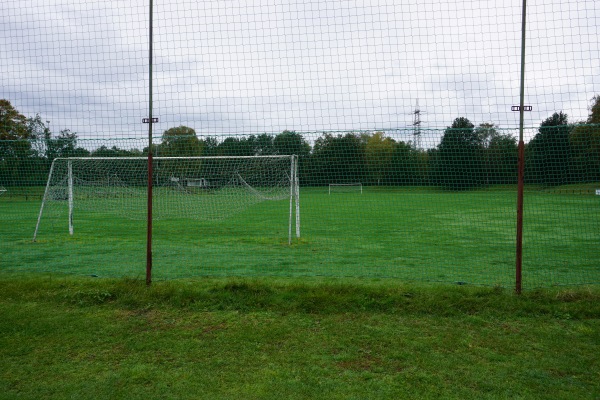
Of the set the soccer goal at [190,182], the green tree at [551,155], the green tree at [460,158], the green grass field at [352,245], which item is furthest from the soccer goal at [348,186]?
the green tree at [551,155]

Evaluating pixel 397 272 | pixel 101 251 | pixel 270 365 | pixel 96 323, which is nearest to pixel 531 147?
pixel 397 272

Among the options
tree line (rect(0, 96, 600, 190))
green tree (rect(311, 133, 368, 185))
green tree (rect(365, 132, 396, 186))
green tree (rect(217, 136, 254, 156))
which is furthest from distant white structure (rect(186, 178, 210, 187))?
green tree (rect(365, 132, 396, 186))

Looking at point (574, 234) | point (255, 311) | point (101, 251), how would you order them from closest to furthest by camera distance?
point (255, 311) → point (101, 251) → point (574, 234)

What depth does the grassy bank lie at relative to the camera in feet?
11.7

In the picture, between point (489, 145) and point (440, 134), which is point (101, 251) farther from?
point (489, 145)

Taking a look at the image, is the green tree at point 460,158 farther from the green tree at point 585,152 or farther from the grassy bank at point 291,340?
the grassy bank at point 291,340

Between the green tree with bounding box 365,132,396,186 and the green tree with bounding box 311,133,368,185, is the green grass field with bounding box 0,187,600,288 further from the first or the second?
the green tree with bounding box 311,133,368,185

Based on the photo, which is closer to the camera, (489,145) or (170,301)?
(170,301)

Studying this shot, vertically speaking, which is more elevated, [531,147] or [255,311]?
[531,147]

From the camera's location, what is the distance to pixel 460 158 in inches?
325

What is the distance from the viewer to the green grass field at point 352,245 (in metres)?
7.91

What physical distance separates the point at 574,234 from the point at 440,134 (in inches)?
325

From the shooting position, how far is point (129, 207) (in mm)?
15148

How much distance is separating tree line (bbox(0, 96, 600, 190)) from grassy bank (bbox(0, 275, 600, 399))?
253 cm
